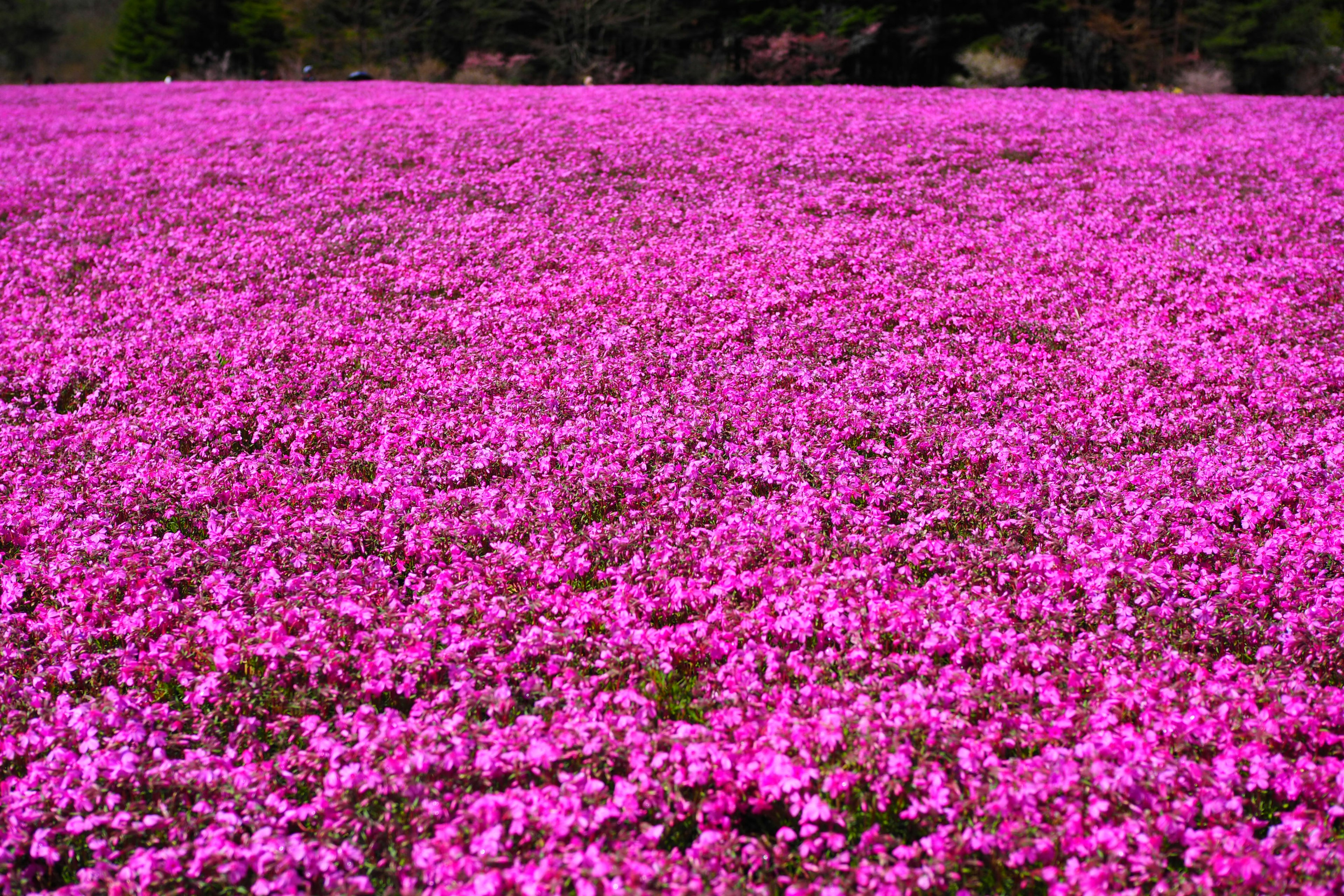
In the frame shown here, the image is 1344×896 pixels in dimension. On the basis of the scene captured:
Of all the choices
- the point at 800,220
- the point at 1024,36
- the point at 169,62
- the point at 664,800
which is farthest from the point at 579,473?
the point at 169,62

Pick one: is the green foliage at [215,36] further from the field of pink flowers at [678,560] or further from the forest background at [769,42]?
the field of pink flowers at [678,560]

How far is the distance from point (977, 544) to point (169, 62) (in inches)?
2719

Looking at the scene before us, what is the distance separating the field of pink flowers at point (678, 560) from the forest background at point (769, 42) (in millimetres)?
37254

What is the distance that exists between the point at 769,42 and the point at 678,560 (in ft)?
163

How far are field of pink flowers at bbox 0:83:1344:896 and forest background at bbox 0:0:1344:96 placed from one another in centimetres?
3725

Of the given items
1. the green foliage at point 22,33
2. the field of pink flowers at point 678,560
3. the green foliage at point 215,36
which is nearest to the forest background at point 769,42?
the green foliage at point 215,36

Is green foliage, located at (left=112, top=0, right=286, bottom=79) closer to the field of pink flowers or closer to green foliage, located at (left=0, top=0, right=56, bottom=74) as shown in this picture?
green foliage, located at (left=0, top=0, right=56, bottom=74)

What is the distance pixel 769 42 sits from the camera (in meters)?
49.2

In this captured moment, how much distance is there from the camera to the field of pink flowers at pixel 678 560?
371 centimetres

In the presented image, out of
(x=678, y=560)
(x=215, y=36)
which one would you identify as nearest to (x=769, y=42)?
(x=215, y=36)

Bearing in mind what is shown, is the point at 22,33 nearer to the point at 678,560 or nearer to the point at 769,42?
the point at 769,42

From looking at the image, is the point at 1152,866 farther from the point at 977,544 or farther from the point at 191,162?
the point at 191,162

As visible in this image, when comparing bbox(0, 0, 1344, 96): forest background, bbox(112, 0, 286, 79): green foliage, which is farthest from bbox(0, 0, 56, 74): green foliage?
bbox(112, 0, 286, 79): green foliage

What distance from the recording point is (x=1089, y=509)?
5996 mm
